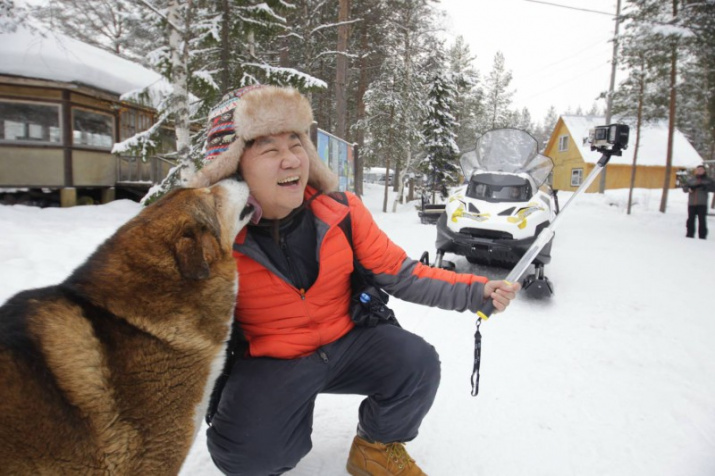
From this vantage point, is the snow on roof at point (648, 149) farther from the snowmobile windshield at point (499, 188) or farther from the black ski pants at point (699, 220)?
the snowmobile windshield at point (499, 188)

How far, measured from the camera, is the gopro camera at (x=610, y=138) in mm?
2531

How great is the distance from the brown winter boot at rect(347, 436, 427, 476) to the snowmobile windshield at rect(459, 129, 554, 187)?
17.2ft

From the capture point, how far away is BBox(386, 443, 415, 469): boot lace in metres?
2.03

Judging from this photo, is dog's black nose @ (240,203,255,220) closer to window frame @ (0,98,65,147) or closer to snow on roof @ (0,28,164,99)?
snow on roof @ (0,28,164,99)

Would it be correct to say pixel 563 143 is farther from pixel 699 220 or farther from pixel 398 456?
pixel 398 456

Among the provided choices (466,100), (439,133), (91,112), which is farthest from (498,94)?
(91,112)

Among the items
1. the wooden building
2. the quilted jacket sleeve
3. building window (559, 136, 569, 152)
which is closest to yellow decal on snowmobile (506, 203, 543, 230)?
the quilted jacket sleeve

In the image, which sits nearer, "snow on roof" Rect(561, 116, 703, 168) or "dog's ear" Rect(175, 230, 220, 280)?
"dog's ear" Rect(175, 230, 220, 280)

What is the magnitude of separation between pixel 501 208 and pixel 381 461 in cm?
445

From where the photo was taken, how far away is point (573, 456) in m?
2.28

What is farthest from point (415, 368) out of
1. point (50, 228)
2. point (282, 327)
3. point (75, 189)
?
point (75, 189)

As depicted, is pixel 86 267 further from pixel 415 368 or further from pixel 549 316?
pixel 549 316

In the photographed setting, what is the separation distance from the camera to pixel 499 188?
6.14m

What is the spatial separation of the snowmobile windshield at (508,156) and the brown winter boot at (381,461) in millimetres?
5244
